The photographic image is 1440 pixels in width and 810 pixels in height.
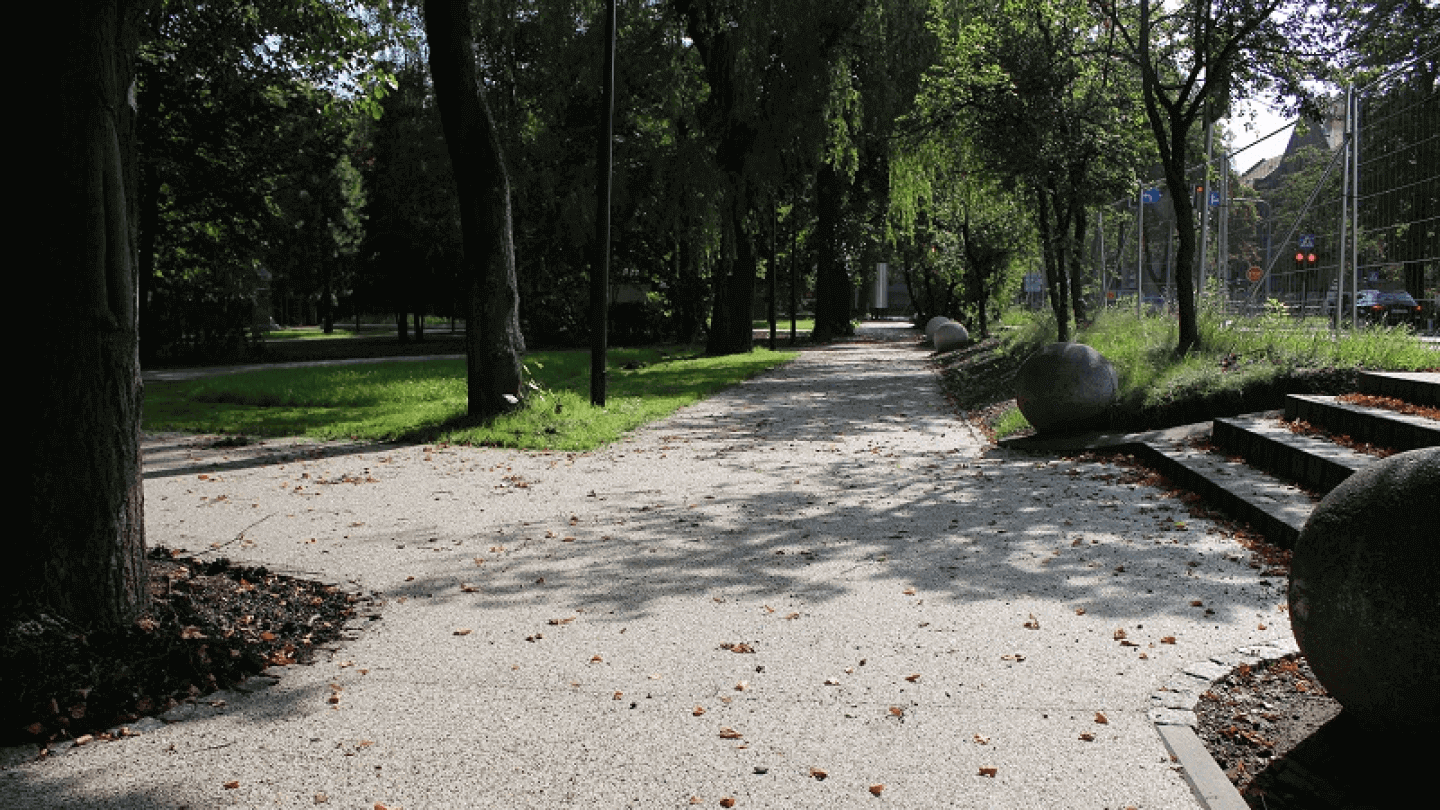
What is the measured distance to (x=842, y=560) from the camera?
6.97m

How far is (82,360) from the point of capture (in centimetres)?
460

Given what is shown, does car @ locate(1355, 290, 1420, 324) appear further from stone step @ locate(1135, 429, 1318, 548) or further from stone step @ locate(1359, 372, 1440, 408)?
stone step @ locate(1135, 429, 1318, 548)

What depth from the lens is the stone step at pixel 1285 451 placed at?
7621mm

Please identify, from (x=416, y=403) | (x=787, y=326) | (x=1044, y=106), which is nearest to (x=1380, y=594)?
(x=416, y=403)

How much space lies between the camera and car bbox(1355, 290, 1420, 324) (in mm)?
12703

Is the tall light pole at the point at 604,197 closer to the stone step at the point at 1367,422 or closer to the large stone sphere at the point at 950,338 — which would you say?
the stone step at the point at 1367,422

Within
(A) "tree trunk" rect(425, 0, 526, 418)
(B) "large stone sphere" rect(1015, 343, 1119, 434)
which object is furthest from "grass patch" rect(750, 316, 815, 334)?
(B) "large stone sphere" rect(1015, 343, 1119, 434)

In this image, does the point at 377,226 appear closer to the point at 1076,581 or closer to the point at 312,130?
the point at 312,130

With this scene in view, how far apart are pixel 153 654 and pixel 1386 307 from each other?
13949 millimetres

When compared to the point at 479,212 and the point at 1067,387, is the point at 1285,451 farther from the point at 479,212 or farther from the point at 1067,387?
the point at 479,212

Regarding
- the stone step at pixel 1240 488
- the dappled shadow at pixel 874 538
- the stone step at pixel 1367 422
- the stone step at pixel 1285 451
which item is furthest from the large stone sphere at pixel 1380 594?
the stone step at pixel 1367 422

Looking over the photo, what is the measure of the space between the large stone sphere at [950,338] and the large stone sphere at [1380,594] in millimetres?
28542

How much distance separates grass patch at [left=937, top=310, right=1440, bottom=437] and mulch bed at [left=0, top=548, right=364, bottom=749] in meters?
9.35

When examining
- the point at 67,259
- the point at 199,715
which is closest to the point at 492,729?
the point at 199,715
